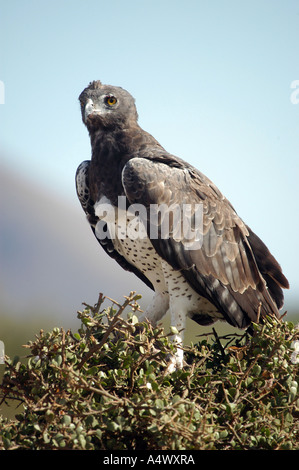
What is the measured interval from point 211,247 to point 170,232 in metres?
0.52

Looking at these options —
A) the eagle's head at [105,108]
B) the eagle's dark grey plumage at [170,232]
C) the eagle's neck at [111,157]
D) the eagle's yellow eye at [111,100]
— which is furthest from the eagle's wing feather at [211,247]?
the eagle's yellow eye at [111,100]

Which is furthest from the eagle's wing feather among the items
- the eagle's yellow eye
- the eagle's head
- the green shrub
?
the green shrub

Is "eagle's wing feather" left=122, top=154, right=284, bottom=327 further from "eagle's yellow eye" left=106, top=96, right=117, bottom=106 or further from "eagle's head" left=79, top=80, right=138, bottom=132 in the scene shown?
"eagle's yellow eye" left=106, top=96, right=117, bottom=106

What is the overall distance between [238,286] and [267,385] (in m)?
1.70

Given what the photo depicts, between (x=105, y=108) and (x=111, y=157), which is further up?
(x=105, y=108)

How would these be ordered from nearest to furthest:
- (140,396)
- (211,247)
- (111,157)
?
(140,396), (211,247), (111,157)

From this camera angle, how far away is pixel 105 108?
5.70 m

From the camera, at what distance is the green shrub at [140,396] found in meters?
2.91

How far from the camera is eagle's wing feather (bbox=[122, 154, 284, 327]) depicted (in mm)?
4895
